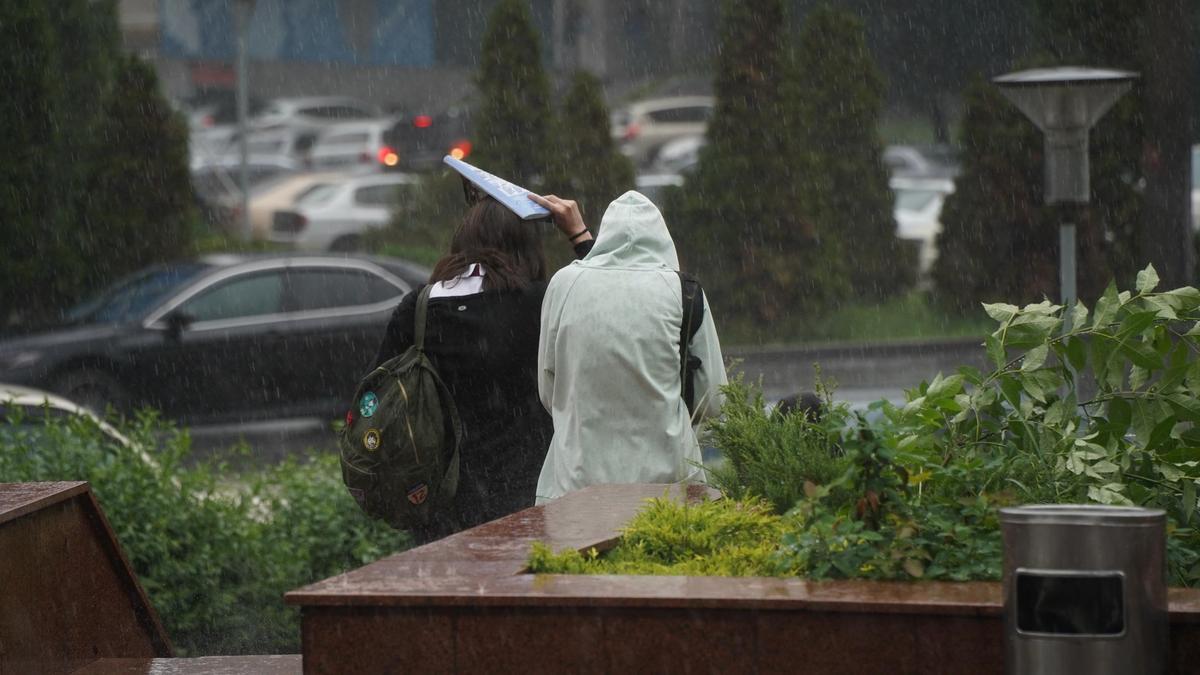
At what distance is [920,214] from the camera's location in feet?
80.6

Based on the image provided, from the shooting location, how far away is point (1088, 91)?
33.6 feet

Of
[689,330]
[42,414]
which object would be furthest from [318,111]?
[689,330]

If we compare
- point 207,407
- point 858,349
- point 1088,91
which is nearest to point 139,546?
point 1088,91

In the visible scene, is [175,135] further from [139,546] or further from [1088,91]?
[139,546]

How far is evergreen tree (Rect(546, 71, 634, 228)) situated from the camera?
21391 millimetres

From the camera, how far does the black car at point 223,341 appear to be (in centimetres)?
1451

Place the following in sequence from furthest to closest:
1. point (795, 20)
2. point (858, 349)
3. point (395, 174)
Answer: point (795, 20) → point (395, 174) → point (858, 349)

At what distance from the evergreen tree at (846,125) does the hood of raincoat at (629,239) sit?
1667cm

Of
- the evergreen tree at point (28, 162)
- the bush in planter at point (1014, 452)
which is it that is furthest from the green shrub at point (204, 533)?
the evergreen tree at point (28, 162)

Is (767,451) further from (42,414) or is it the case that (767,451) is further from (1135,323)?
(42,414)

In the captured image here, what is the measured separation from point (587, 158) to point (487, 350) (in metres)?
16.4

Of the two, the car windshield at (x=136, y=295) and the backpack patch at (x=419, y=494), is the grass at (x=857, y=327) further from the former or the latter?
the backpack patch at (x=419, y=494)

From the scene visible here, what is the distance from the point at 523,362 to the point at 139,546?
2584 mm

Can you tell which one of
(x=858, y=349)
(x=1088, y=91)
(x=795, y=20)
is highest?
(x=795, y=20)
